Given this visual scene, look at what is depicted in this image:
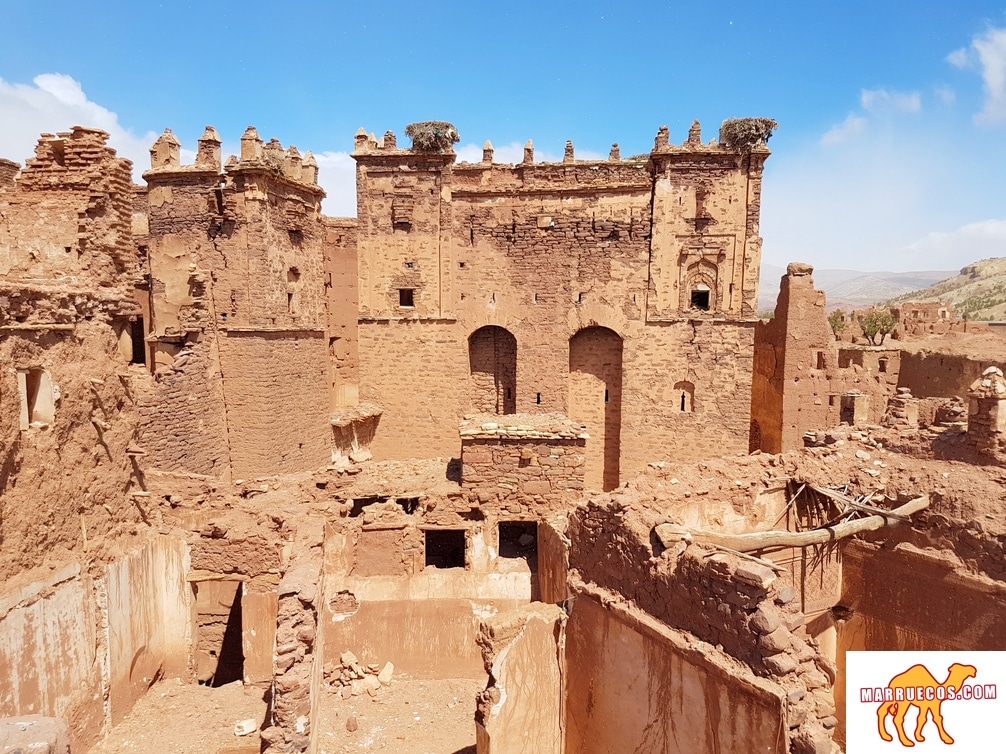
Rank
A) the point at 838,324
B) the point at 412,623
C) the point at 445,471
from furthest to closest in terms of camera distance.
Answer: the point at 838,324
the point at 445,471
the point at 412,623

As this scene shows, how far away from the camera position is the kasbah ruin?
21.4ft

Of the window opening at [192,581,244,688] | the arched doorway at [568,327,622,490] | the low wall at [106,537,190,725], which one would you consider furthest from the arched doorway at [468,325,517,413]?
the low wall at [106,537,190,725]

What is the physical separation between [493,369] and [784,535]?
1262cm

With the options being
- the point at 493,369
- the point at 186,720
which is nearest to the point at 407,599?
the point at 186,720

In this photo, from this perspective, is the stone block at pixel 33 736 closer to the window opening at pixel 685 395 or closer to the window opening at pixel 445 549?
the window opening at pixel 445 549

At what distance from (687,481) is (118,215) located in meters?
9.68

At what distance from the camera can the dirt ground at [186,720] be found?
25.1ft

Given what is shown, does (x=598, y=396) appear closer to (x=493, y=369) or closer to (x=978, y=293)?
(x=493, y=369)

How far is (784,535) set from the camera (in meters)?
6.57

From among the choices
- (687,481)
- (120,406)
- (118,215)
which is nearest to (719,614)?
(687,481)

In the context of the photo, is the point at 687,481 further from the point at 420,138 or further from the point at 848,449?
the point at 420,138

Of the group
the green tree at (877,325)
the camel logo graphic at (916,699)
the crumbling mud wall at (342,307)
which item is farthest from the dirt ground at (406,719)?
the green tree at (877,325)

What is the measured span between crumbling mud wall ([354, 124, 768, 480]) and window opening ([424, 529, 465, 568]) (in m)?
5.14

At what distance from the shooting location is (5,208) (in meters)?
10.6
